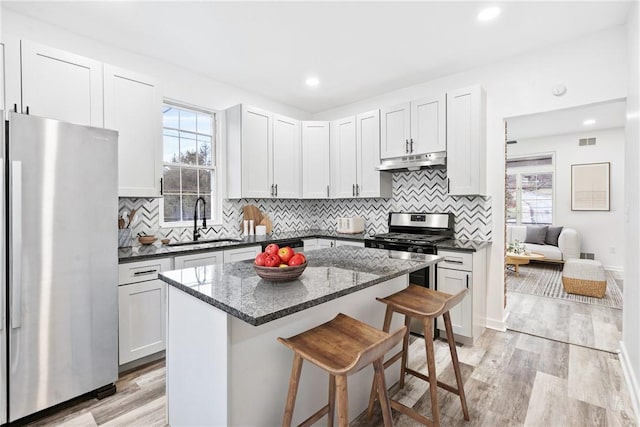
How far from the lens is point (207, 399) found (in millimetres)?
1440

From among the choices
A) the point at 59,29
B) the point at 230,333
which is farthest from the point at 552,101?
the point at 59,29

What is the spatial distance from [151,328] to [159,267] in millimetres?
495

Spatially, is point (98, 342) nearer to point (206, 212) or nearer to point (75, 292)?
point (75, 292)

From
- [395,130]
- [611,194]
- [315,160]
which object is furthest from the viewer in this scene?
[611,194]

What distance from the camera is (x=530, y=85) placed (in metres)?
3.12

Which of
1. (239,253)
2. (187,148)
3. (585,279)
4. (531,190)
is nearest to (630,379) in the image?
(585,279)

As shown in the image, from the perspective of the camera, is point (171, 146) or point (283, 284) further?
point (171, 146)

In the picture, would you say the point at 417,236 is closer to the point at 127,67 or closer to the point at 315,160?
the point at 315,160

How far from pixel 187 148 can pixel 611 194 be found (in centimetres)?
748

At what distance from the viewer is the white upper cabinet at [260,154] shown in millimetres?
3695

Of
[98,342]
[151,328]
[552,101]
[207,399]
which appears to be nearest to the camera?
[207,399]

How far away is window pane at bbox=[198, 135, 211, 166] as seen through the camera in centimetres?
376

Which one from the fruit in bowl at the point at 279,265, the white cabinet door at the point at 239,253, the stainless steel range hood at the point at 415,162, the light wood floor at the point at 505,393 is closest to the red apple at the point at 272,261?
the fruit in bowl at the point at 279,265

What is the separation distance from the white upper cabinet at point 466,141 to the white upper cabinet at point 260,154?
1.97 m
